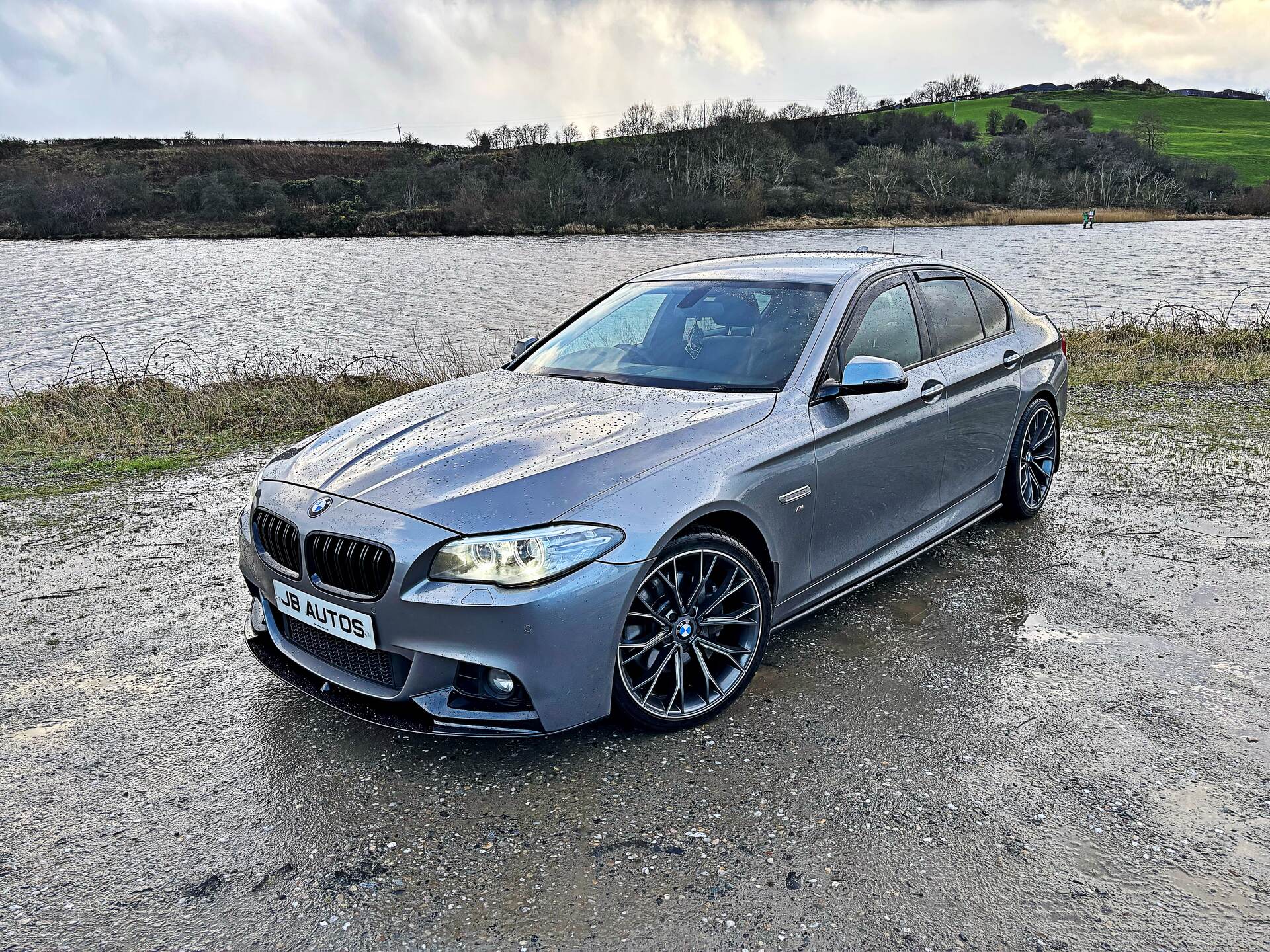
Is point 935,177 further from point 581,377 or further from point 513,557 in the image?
point 513,557

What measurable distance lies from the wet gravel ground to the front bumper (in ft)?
0.89

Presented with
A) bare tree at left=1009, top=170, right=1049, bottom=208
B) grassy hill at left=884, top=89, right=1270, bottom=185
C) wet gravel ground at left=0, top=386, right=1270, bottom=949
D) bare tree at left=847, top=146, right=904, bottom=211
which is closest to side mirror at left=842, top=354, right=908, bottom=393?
wet gravel ground at left=0, top=386, right=1270, bottom=949

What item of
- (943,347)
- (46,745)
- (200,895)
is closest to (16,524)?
(46,745)

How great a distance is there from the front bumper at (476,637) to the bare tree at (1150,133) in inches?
4205

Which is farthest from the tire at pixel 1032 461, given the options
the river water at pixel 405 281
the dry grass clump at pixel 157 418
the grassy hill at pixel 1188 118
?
the grassy hill at pixel 1188 118

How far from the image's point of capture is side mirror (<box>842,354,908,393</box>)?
12.2 feet

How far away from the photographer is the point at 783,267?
456 cm

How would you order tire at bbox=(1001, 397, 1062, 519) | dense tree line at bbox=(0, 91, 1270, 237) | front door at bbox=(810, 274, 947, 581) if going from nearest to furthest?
1. front door at bbox=(810, 274, 947, 581)
2. tire at bbox=(1001, 397, 1062, 519)
3. dense tree line at bbox=(0, 91, 1270, 237)

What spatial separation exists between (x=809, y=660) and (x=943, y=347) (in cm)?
189

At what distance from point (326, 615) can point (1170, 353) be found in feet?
43.5

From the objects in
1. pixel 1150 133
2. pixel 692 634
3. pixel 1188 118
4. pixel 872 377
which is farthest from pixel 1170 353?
pixel 1188 118

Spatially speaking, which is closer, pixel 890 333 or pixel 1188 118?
pixel 890 333

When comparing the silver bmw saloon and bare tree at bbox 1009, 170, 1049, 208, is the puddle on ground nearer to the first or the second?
the silver bmw saloon

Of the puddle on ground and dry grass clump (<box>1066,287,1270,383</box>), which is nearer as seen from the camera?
the puddle on ground
